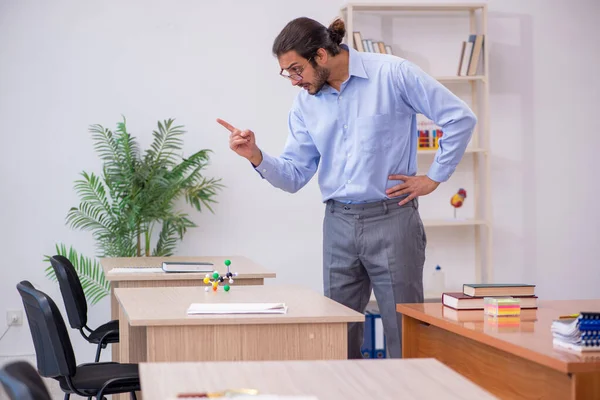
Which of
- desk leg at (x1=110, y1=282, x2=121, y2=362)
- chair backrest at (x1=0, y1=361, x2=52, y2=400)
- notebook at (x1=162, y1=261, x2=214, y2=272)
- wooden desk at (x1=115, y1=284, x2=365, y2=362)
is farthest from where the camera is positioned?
desk leg at (x1=110, y1=282, x2=121, y2=362)

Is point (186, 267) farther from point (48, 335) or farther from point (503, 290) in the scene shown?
point (503, 290)

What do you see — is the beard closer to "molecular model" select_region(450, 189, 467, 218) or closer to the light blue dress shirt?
the light blue dress shirt

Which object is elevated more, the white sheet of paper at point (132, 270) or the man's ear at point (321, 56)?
the man's ear at point (321, 56)

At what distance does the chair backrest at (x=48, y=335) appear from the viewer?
2523 millimetres

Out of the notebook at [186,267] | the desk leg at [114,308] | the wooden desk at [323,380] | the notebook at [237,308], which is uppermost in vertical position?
the notebook at [186,267]

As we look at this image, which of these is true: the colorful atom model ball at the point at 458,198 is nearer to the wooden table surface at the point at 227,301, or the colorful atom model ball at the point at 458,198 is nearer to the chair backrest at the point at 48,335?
the wooden table surface at the point at 227,301

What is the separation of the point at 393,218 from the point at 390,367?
4.99ft

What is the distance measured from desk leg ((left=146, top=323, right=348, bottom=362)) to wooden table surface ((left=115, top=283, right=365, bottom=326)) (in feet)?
0.08

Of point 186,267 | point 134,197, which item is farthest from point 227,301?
point 134,197

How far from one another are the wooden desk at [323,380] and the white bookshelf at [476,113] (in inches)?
158

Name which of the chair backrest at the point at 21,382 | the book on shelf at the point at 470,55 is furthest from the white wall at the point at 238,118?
the chair backrest at the point at 21,382

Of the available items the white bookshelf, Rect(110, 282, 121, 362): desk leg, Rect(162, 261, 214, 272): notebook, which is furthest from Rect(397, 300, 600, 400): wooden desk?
the white bookshelf

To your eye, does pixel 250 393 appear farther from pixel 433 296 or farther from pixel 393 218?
pixel 433 296

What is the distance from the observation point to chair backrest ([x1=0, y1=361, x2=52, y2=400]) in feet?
3.85
